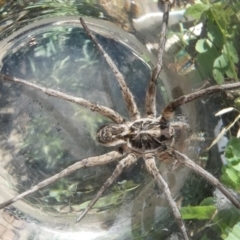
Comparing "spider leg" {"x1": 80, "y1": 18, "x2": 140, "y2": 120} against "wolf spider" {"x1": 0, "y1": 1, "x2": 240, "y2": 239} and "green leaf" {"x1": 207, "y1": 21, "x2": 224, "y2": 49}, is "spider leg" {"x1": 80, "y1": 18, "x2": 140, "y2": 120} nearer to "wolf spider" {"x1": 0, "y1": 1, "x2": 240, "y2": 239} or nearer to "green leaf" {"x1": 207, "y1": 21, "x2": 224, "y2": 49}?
"wolf spider" {"x1": 0, "y1": 1, "x2": 240, "y2": 239}

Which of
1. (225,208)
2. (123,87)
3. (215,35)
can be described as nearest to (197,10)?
(215,35)

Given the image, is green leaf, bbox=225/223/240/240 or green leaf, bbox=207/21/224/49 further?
green leaf, bbox=207/21/224/49

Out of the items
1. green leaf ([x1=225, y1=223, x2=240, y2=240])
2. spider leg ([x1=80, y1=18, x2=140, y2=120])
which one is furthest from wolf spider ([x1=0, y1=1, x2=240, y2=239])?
green leaf ([x1=225, y1=223, x2=240, y2=240])

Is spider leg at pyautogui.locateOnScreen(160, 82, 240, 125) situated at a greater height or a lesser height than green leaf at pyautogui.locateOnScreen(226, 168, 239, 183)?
greater

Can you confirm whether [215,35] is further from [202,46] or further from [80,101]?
[80,101]

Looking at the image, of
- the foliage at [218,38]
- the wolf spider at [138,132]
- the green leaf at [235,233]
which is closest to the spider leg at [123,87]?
the wolf spider at [138,132]

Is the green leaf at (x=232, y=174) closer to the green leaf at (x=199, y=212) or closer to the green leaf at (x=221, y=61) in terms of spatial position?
the green leaf at (x=199, y=212)
